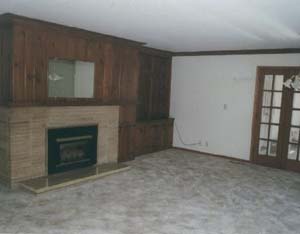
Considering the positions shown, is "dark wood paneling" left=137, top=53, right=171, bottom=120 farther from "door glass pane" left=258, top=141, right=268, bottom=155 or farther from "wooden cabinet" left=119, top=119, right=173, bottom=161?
"door glass pane" left=258, top=141, right=268, bottom=155

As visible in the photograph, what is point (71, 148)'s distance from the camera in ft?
15.9

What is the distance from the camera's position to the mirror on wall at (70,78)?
178 inches

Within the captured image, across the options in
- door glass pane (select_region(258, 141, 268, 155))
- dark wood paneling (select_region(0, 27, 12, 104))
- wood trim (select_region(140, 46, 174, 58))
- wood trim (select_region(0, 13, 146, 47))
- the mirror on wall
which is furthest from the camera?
wood trim (select_region(140, 46, 174, 58))

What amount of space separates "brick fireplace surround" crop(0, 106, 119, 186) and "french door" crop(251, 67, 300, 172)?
352 cm

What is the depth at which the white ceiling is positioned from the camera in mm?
3021

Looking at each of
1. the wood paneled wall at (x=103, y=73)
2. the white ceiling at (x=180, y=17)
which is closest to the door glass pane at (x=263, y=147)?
the white ceiling at (x=180, y=17)

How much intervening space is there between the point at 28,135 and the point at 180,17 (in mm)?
2644

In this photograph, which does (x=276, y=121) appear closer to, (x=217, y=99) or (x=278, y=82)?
(x=278, y=82)

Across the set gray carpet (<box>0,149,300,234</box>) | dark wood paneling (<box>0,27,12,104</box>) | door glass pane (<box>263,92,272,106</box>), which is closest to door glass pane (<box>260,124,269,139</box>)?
door glass pane (<box>263,92,272,106</box>)

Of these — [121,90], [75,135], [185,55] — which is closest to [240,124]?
[185,55]

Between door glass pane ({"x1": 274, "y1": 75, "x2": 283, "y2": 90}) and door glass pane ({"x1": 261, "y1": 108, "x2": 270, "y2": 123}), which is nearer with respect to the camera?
door glass pane ({"x1": 274, "y1": 75, "x2": 283, "y2": 90})

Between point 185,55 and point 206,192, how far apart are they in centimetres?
372

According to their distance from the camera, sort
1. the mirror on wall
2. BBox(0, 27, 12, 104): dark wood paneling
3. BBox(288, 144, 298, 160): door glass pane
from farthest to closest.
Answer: BBox(288, 144, 298, 160): door glass pane < the mirror on wall < BBox(0, 27, 12, 104): dark wood paneling

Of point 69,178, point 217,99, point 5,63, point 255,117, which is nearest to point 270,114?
point 255,117
